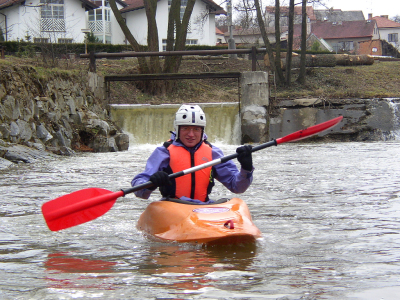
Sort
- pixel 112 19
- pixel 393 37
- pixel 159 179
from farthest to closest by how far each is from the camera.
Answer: pixel 393 37 → pixel 112 19 → pixel 159 179

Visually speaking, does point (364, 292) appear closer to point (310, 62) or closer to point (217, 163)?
point (217, 163)

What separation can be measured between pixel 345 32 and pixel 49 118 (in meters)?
52.8

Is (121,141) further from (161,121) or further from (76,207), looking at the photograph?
(76,207)

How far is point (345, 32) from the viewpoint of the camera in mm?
58438

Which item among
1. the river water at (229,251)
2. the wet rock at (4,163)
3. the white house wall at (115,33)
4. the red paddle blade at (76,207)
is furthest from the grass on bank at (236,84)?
the white house wall at (115,33)

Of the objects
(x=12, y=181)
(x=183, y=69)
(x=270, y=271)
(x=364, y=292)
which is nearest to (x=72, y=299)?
(x=270, y=271)

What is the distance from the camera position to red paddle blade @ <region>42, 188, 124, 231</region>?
4.15 m

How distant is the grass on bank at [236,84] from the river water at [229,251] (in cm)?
802

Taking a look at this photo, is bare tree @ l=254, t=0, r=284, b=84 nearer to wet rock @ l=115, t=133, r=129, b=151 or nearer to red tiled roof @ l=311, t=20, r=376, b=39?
wet rock @ l=115, t=133, r=129, b=151

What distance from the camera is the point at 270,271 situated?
3152 mm

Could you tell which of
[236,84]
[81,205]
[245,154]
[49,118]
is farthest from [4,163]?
[236,84]

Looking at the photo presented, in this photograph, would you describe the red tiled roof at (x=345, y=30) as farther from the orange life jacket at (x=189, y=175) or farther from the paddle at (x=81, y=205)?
the paddle at (x=81, y=205)

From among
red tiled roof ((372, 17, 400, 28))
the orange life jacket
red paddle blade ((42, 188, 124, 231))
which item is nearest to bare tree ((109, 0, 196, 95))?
the orange life jacket

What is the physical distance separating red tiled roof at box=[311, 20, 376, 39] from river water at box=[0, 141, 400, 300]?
53.8 meters
